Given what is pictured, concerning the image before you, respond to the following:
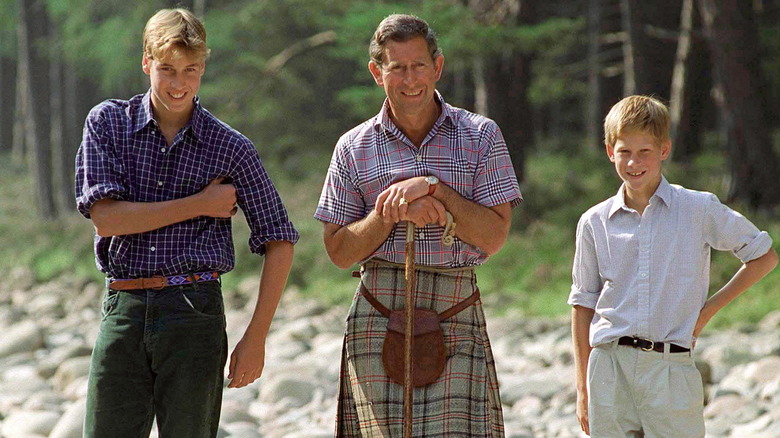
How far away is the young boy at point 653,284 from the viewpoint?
353 cm

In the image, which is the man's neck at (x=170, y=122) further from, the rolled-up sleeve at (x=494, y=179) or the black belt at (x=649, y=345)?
the black belt at (x=649, y=345)

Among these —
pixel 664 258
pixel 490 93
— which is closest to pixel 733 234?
pixel 664 258

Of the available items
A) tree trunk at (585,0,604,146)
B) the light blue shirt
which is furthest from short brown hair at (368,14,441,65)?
tree trunk at (585,0,604,146)

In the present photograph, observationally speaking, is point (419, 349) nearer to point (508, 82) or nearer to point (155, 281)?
point (155, 281)

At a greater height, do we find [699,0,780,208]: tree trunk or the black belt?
[699,0,780,208]: tree trunk

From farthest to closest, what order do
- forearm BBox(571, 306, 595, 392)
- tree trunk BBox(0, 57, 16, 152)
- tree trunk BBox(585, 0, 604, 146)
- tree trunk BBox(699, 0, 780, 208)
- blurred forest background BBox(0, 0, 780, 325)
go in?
tree trunk BBox(0, 57, 16, 152), tree trunk BBox(585, 0, 604, 146), blurred forest background BBox(0, 0, 780, 325), tree trunk BBox(699, 0, 780, 208), forearm BBox(571, 306, 595, 392)

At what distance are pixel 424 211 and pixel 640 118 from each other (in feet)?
2.39

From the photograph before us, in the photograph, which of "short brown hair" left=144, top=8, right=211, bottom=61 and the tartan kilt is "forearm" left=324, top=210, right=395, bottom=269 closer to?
the tartan kilt

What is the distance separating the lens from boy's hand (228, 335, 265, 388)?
354 cm

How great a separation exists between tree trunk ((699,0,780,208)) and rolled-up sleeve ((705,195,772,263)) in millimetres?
9122

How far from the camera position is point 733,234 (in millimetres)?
3555

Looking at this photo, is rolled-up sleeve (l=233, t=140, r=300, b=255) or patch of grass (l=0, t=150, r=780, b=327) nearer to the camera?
rolled-up sleeve (l=233, t=140, r=300, b=255)

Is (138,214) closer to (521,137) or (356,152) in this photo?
(356,152)

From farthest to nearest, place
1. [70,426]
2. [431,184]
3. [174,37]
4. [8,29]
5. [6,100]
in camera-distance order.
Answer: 1. [6,100]
2. [8,29]
3. [70,426]
4. [431,184]
5. [174,37]
